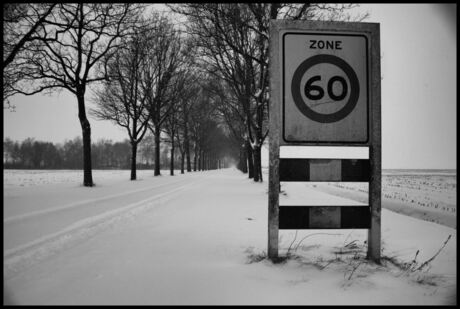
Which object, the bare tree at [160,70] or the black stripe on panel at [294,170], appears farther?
the bare tree at [160,70]

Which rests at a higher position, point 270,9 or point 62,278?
point 270,9

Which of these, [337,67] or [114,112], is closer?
[337,67]

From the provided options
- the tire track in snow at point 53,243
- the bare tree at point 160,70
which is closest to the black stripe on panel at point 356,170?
the tire track in snow at point 53,243

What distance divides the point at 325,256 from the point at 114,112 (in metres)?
19.1

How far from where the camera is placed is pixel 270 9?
30.9ft

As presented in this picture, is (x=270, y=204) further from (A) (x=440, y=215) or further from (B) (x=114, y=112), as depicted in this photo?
(B) (x=114, y=112)

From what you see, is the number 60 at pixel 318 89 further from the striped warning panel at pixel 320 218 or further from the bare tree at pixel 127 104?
the bare tree at pixel 127 104

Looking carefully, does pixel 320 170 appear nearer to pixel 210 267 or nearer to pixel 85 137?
pixel 210 267

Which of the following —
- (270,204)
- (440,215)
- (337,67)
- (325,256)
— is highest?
(337,67)

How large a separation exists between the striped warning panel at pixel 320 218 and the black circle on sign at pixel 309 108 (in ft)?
3.03

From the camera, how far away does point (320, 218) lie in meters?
2.52

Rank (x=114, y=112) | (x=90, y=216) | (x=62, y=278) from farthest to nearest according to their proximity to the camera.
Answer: (x=114, y=112) < (x=90, y=216) < (x=62, y=278)

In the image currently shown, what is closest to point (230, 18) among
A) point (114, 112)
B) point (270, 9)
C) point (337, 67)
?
point (270, 9)

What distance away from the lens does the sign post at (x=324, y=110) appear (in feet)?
8.32
